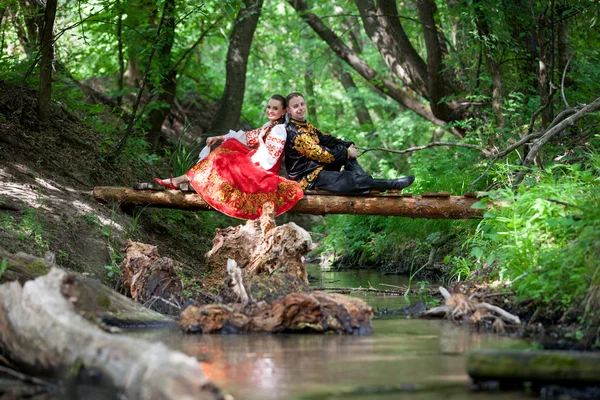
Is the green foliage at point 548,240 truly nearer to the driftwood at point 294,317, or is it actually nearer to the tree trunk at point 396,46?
the driftwood at point 294,317

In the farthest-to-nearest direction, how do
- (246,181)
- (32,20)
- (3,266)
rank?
(32,20), (246,181), (3,266)

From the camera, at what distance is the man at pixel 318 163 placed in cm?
851

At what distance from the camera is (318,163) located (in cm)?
874

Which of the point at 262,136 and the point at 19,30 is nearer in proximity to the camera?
the point at 262,136

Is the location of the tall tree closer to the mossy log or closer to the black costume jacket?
the black costume jacket

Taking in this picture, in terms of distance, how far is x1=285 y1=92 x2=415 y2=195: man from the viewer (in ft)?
27.9

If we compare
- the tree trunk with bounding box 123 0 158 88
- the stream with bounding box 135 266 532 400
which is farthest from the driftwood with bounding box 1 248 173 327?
the tree trunk with bounding box 123 0 158 88

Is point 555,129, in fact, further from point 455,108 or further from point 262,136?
point 455,108

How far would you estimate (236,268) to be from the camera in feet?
21.4

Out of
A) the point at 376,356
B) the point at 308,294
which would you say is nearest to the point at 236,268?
the point at 308,294

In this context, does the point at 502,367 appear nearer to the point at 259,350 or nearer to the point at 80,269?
the point at 259,350

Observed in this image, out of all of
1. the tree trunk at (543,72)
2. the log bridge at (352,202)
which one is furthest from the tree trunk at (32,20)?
the tree trunk at (543,72)

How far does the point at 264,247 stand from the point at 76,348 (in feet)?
11.9

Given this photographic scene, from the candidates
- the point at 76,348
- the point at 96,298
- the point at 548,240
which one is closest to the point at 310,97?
the point at 548,240
